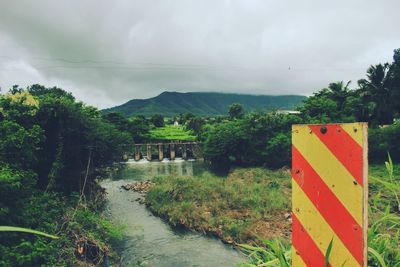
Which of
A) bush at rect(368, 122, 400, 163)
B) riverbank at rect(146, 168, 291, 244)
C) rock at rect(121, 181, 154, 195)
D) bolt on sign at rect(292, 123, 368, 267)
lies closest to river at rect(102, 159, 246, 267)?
riverbank at rect(146, 168, 291, 244)

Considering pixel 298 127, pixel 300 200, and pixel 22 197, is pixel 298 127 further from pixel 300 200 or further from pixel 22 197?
pixel 22 197

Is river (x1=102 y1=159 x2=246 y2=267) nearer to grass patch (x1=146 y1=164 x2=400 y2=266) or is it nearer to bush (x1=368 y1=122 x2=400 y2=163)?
grass patch (x1=146 y1=164 x2=400 y2=266)

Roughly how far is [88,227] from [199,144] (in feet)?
98.6

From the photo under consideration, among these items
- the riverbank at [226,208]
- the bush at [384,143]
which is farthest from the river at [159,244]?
the bush at [384,143]

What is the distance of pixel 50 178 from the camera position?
13594 mm

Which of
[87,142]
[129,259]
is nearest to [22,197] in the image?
[129,259]

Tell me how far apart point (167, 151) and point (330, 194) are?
142 ft

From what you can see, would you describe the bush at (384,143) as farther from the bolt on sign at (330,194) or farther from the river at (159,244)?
the bolt on sign at (330,194)

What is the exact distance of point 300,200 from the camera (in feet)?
4.50

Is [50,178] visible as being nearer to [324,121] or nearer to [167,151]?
[324,121]

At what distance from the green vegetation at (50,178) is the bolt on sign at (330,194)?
23.4 feet

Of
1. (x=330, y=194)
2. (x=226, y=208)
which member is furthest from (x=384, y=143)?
(x=330, y=194)

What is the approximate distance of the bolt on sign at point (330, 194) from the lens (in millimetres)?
1250

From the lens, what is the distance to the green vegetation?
304 inches
